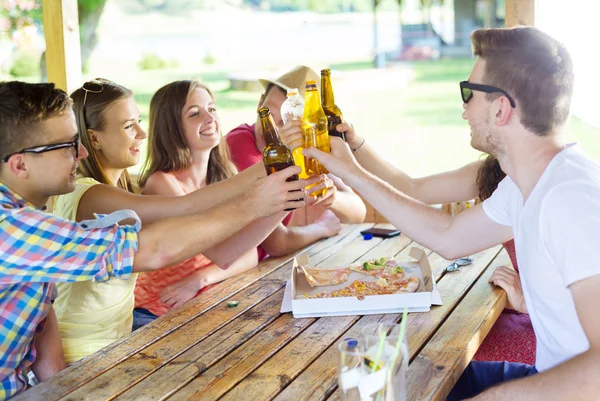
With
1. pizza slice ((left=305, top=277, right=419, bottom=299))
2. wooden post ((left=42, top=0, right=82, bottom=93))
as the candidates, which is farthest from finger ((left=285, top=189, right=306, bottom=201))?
wooden post ((left=42, top=0, right=82, bottom=93))

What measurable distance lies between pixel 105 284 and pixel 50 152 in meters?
0.63

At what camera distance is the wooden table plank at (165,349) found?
6.18 feet


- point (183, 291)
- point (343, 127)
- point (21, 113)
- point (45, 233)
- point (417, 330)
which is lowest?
point (183, 291)

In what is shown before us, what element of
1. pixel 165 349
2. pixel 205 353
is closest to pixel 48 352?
pixel 165 349

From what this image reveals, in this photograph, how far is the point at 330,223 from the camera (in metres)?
3.51

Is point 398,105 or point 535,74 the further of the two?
point 398,105

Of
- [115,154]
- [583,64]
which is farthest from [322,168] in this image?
[583,64]

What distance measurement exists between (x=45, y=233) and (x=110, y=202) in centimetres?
66

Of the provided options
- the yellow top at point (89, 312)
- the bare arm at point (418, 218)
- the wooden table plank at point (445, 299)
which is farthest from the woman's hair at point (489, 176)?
the yellow top at point (89, 312)

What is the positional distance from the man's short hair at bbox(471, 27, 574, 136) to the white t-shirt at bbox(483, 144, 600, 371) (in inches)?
4.6

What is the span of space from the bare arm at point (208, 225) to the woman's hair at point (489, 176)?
103 centimetres

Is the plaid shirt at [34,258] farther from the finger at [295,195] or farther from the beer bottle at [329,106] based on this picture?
the beer bottle at [329,106]

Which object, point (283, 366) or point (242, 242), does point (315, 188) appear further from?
point (283, 366)

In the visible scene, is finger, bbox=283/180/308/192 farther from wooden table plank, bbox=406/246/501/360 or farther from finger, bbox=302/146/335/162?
wooden table plank, bbox=406/246/501/360
